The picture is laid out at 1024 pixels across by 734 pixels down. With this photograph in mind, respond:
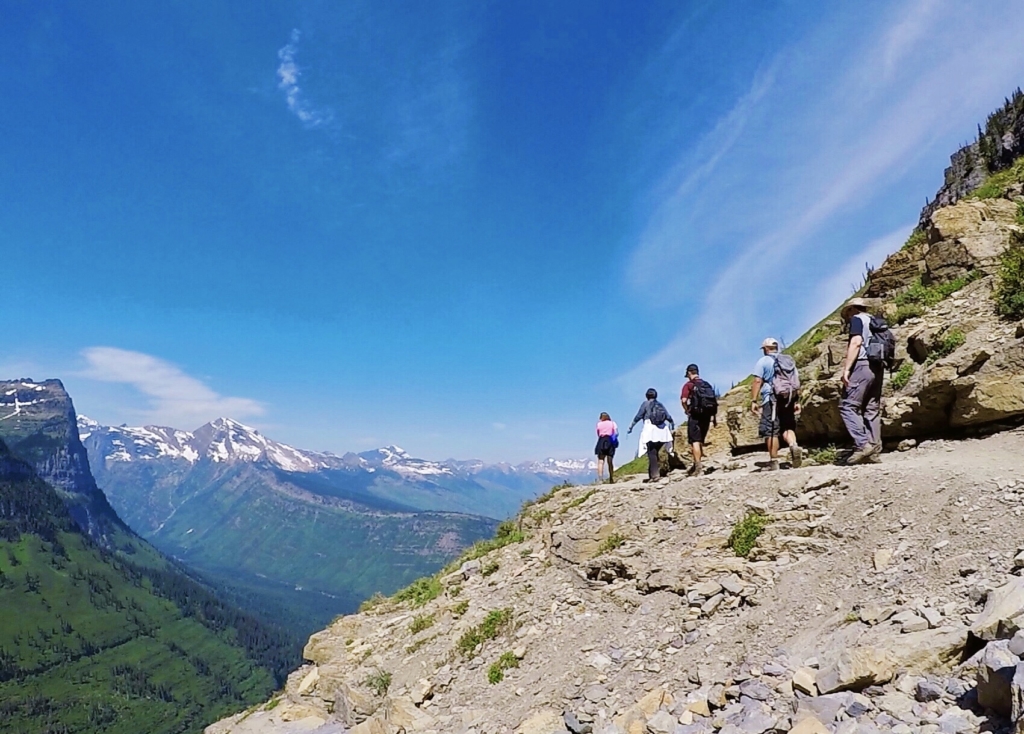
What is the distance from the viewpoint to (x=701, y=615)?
31.3ft

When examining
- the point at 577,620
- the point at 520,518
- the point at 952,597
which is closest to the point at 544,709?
the point at 577,620

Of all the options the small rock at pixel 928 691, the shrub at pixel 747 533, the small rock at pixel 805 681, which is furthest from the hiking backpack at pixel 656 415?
the small rock at pixel 928 691

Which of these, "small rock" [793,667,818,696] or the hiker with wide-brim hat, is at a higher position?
the hiker with wide-brim hat

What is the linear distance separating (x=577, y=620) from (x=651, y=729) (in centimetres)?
450

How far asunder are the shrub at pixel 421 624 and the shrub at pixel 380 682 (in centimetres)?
170

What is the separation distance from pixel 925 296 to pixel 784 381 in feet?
24.0

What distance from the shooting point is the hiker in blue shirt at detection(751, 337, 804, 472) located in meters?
13.6

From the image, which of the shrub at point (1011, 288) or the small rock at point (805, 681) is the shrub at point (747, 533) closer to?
the small rock at point (805, 681)

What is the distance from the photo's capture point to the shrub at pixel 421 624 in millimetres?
15461

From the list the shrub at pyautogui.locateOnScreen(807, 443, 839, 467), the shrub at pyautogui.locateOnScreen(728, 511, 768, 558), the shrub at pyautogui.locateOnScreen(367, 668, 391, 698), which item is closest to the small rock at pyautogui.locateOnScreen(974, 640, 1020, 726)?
the shrub at pyautogui.locateOnScreen(728, 511, 768, 558)

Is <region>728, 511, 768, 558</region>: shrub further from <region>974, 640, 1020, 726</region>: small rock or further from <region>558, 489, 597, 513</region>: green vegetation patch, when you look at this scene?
<region>558, 489, 597, 513</region>: green vegetation patch

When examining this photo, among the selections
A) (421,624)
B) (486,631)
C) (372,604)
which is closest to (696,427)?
(486,631)

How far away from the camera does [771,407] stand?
1378 centimetres

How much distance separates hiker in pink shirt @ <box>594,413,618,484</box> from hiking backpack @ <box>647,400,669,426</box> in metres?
4.12
